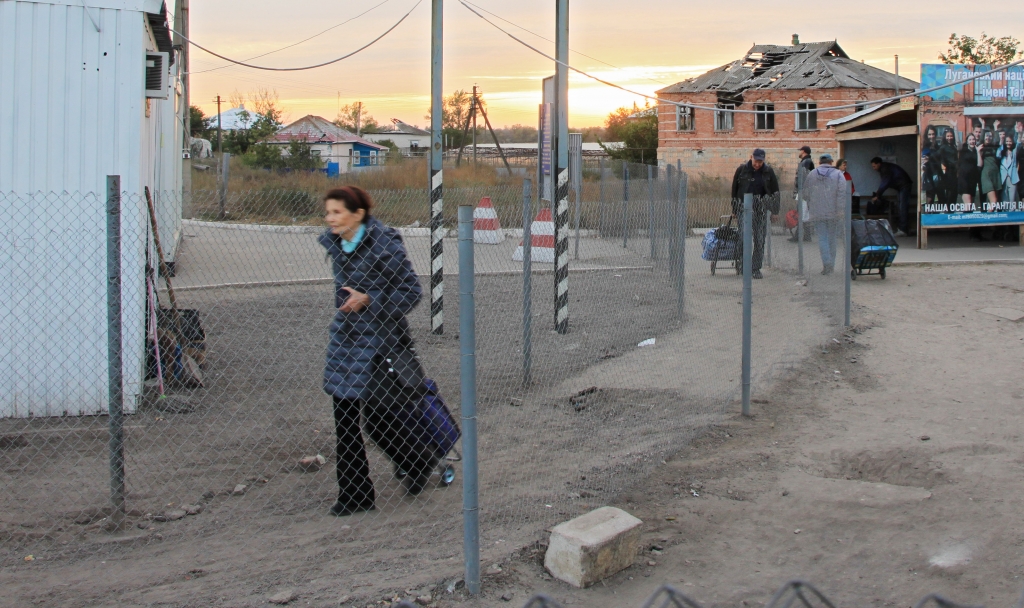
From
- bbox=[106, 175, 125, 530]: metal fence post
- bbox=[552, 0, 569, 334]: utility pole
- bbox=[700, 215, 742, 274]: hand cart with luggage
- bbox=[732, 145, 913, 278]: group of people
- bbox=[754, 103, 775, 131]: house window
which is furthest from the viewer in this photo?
bbox=[754, 103, 775, 131]: house window

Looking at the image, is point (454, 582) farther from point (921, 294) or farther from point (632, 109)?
point (632, 109)

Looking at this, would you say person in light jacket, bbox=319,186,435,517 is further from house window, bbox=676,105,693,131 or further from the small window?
house window, bbox=676,105,693,131

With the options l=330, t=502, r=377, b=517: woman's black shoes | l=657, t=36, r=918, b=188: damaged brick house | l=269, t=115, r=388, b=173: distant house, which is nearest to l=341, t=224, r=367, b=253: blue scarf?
l=330, t=502, r=377, b=517: woman's black shoes

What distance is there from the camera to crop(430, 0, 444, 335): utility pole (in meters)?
8.80

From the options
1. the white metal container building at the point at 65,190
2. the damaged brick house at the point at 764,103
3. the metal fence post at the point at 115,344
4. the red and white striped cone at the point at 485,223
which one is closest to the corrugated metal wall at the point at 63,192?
the white metal container building at the point at 65,190

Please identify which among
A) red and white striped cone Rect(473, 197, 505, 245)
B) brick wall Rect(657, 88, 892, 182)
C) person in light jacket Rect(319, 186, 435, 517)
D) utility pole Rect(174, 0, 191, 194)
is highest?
brick wall Rect(657, 88, 892, 182)

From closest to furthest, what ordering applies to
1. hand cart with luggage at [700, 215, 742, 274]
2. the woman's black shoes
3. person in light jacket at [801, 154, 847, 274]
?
the woman's black shoes → person in light jacket at [801, 154, 847, 274] → hand cart with luggage at [700, 215, 742, 274]

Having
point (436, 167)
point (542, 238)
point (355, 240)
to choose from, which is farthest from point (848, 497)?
point (542, 238)

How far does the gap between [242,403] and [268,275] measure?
5952mm

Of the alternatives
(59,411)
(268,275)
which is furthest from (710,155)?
(59,411)

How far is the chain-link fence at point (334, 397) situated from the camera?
4.45m

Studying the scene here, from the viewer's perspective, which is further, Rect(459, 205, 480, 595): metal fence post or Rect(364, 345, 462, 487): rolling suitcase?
Rect(364, 345, 462, 487): rolling suitcase

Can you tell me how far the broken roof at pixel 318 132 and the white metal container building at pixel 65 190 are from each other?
50072 mm

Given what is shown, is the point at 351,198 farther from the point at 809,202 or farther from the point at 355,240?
the point at 809,202
